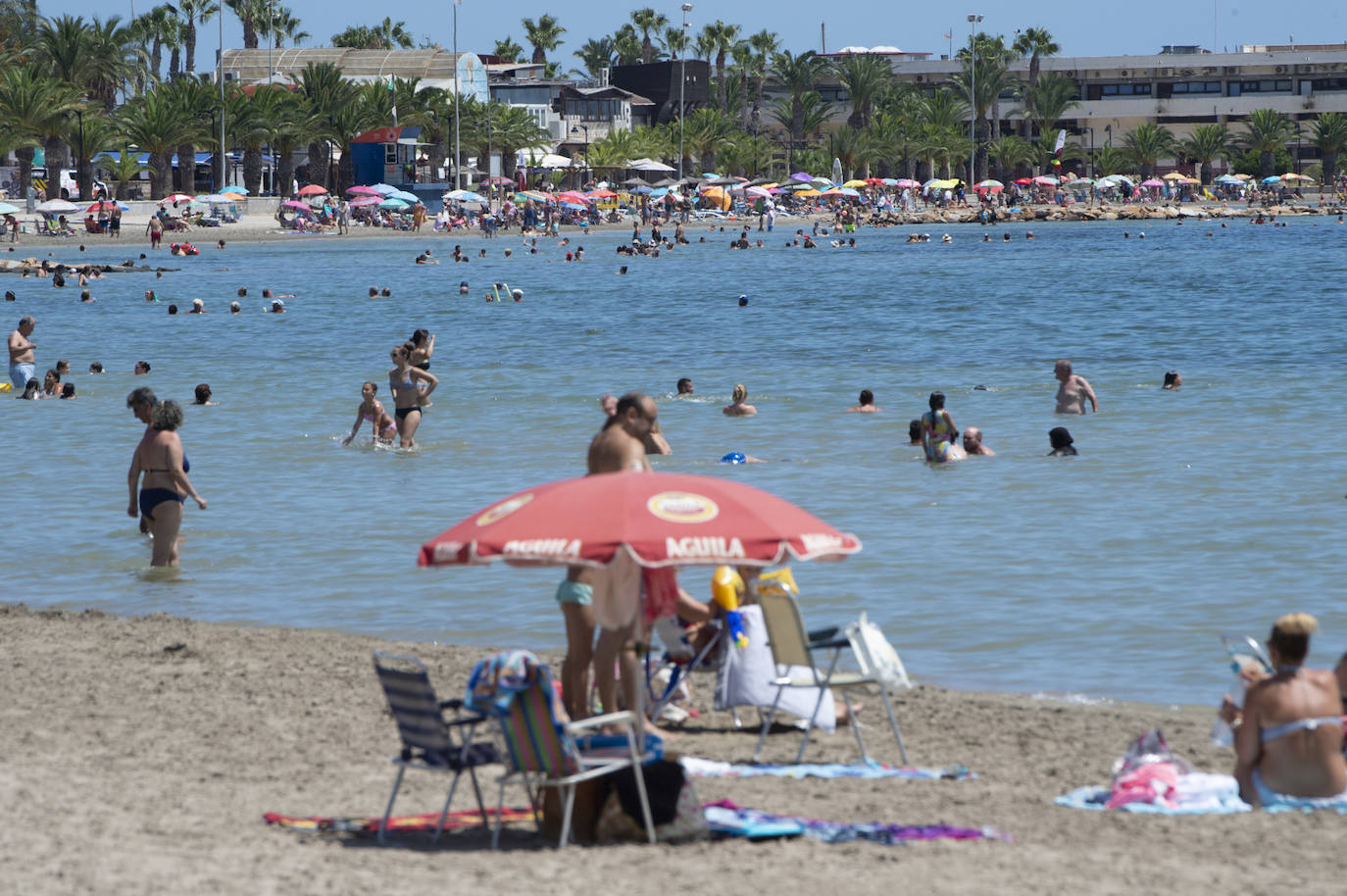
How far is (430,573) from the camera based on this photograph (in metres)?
12.7

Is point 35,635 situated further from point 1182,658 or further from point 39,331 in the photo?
point 39,331

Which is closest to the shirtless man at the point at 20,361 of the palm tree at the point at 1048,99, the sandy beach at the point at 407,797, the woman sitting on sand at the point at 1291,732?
the sandy beach at the point at 407,797

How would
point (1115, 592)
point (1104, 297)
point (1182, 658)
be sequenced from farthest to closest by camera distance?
1. point (1104, 297)
2. point (1115, 592)
3. point (1182, 658)

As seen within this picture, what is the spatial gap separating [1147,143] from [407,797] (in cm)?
11982

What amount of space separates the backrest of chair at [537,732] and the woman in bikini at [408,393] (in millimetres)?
12894

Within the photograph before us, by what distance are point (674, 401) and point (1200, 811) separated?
700 inches

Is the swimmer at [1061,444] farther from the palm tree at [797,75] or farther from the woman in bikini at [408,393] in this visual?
the palm tree at [797,75]

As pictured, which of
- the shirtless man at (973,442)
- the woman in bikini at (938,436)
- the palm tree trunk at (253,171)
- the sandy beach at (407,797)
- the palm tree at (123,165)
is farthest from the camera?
the palm tree trunk at (253,171)

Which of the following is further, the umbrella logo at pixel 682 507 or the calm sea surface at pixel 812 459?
the calm sea surface at pixel 812 459

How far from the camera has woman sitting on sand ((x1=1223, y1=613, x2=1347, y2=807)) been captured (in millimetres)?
6156

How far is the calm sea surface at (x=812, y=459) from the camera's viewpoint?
11328 millimetres

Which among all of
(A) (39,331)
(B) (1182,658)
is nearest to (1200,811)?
(B) (1182,658)

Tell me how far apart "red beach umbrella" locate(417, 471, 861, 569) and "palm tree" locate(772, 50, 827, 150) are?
115 m

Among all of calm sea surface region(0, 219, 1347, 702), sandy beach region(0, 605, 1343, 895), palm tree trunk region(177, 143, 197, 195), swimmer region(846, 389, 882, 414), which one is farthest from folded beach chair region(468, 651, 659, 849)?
palm tree trunk region(177, 143, 197, 195)
